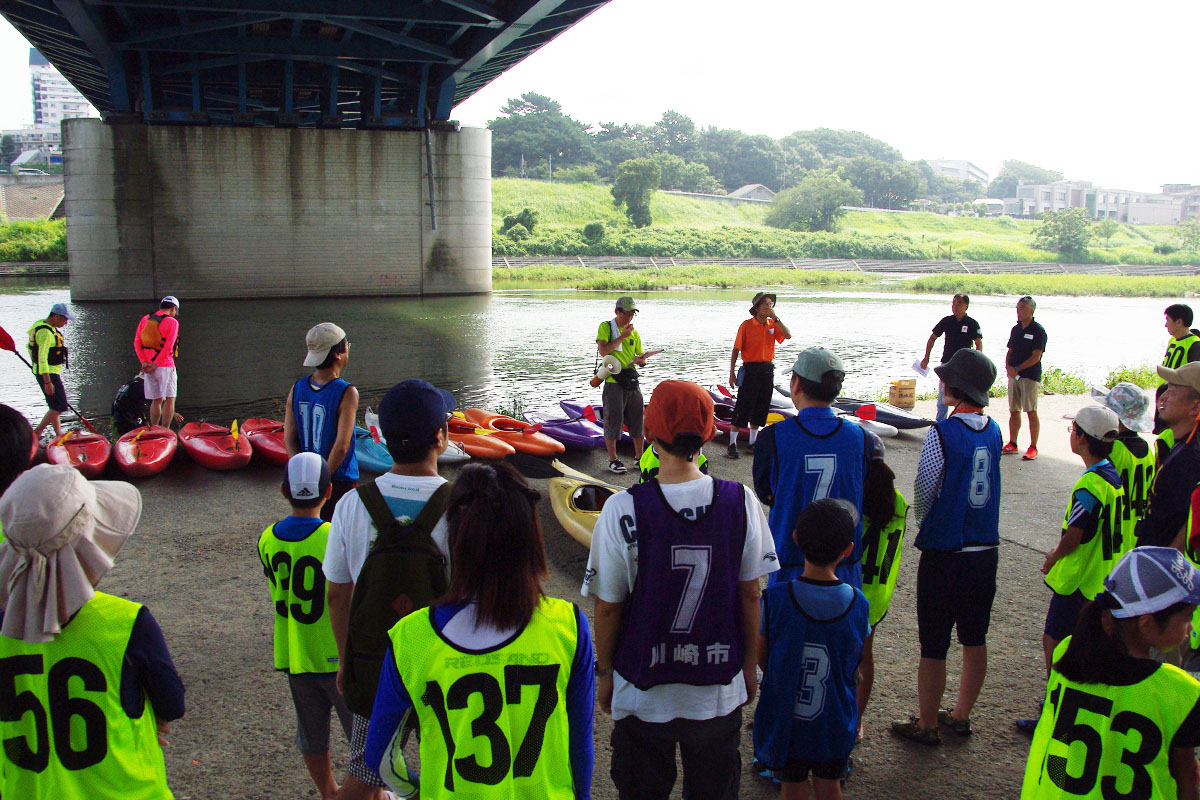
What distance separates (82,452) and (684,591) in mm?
7821

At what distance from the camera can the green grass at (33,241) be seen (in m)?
49.3

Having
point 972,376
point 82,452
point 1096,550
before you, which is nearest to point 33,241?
point 82,452

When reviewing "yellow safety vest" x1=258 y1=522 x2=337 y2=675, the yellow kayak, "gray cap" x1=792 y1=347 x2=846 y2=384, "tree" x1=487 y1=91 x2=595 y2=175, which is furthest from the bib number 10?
"tree" x1=487 y1=91 x2=595 y2=175

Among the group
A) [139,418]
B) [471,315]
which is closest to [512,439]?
[139,418]

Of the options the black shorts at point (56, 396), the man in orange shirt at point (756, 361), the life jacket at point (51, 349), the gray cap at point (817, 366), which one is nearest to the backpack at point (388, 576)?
the gray cap at point (817, 366)

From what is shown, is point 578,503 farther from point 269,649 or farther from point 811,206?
point 811,206

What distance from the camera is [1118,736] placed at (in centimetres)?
205

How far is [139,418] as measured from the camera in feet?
32.6

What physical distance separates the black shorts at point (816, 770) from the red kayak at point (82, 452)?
7268mm

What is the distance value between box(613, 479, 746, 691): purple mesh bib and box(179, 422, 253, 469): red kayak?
6862 mm

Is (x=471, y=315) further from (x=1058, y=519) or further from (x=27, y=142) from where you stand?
(x=27, y=142)

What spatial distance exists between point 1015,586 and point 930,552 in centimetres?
253

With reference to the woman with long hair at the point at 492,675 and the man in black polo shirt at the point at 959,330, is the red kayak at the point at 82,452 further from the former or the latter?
the man in black polo shirt at the point at 959,330

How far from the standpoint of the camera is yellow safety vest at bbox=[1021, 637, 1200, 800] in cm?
202
